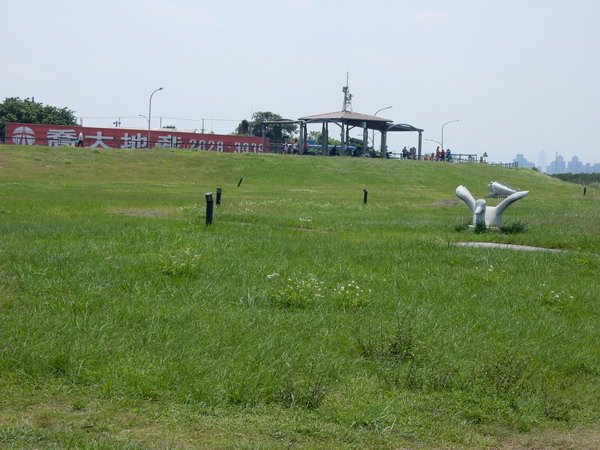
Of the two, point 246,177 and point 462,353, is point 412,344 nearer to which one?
point 462,353

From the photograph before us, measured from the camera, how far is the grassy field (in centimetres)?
646

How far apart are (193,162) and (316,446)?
54.5 m

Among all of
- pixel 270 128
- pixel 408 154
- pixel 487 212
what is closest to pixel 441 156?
pixel 408 154

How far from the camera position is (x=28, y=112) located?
3597 inches

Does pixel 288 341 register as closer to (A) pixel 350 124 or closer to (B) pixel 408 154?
(A) pixel 350 124

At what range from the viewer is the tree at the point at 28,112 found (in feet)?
296

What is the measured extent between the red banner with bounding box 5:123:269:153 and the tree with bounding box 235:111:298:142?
12175 mm

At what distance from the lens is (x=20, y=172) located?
47.9 metres

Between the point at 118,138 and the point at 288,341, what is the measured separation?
218ft

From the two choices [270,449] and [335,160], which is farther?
[335,160]

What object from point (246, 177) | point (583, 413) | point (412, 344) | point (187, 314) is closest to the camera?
point (583, 413)

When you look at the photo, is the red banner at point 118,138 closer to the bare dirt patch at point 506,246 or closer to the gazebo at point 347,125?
the gazebo at point 347,125

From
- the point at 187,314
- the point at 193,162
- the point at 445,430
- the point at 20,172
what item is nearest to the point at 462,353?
the point at 445,430

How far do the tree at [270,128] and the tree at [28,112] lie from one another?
2089 cm
